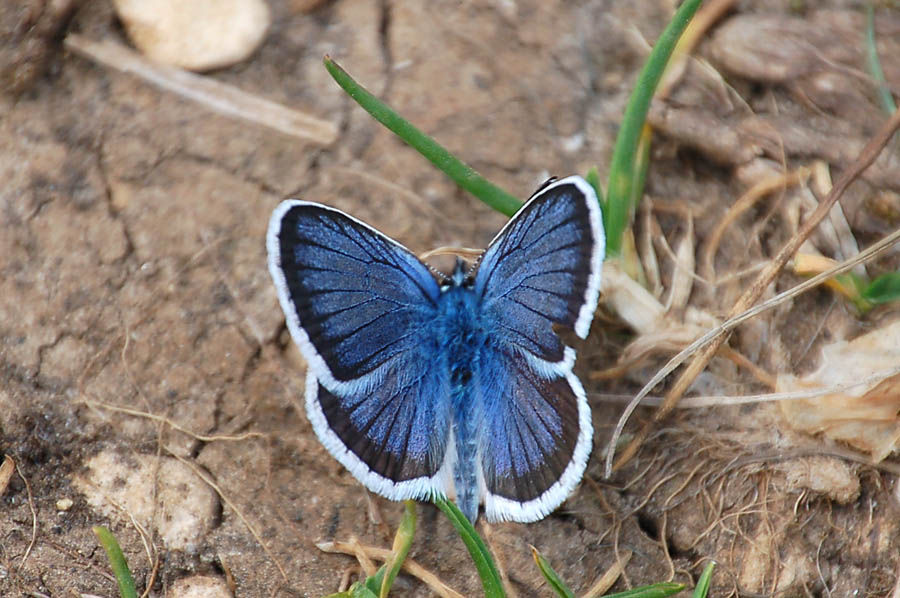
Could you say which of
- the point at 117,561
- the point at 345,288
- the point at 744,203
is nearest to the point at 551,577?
the point at 345,288

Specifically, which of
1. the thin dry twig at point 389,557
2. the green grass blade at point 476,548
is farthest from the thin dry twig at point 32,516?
the green grass blade at point 476,548

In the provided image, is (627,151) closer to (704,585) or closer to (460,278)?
(460,278)

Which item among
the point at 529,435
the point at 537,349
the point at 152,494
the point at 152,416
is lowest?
the point at 152,494

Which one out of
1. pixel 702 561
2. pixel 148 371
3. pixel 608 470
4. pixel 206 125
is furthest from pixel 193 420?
pixel 702 561

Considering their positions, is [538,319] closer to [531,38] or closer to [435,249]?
[435,249]

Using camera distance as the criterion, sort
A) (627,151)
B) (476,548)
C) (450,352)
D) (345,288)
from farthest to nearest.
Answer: (627,151)
(450,352)
(345,288)
(476,548)

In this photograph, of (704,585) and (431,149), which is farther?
(431,149)

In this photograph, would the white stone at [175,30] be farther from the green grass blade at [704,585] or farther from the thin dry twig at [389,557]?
the green grass blade at [704,585]
